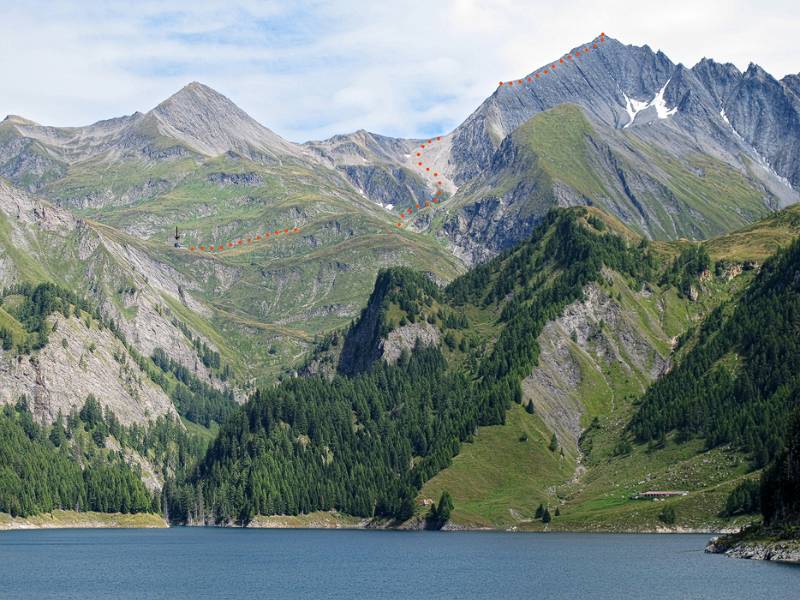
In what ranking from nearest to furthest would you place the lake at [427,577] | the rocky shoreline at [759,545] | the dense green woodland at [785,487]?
the lake at [427,577] → the rocky shoreline at [759,545] → the dense green woodland at [785,487]

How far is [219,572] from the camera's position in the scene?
182 metres

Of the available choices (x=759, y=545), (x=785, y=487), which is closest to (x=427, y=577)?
(x=759, y=545)

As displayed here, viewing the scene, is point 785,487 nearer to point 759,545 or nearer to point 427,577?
point 759,545

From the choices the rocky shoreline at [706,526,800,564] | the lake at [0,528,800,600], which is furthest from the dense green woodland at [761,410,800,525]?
the lake at [0,528,800,600]

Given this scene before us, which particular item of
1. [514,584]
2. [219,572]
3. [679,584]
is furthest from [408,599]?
[219,572]

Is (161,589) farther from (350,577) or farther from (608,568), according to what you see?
(608,568)

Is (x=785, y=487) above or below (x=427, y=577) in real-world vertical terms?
above

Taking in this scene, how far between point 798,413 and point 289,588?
83.3 m

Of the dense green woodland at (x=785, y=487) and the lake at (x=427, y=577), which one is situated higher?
the dense green woodland at (x=785, y=487)

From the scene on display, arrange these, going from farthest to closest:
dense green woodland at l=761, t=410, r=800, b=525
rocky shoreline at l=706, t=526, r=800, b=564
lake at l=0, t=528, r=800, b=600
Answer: dense green woodland at l=761, t=410, r=800, b=525 < rocky shoreline at l=706, t=526, r=800, b=564 < lake at l=0, t=528, r=800, b=600

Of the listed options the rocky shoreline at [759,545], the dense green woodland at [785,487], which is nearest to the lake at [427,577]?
the rocky shoreline at [759,545]

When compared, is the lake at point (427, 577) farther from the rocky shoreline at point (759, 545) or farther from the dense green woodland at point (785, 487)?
the dense green woodland at point (785, 487)

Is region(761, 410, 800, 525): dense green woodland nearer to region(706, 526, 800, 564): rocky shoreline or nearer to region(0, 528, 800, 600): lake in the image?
region(706, 526, 800, 564): rocky shoreline

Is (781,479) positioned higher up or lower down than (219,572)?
higher up
